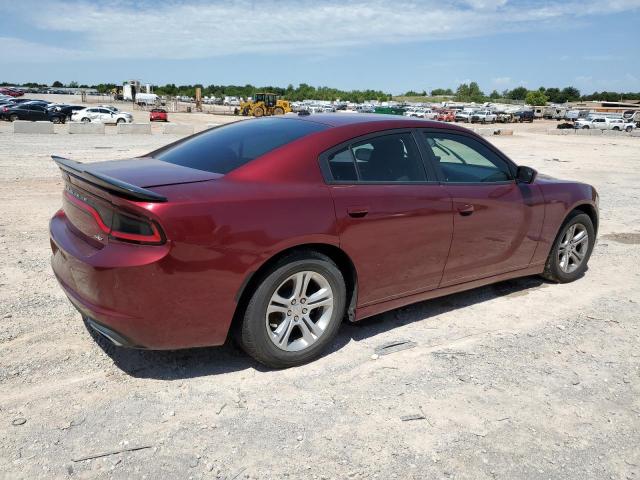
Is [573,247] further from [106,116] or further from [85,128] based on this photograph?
[106,116]

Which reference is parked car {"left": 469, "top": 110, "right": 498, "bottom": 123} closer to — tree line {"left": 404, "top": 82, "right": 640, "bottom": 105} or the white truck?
the white truck

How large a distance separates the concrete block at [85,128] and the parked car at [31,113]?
15.8m

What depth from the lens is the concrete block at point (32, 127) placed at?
74.9ft

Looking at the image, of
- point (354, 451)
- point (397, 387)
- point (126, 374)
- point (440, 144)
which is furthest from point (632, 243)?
point (126, 374)

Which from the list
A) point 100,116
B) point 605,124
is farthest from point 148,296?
point 605,124

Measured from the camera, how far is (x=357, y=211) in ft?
11.6

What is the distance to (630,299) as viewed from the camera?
5.15 metres

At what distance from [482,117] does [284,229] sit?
204 ft

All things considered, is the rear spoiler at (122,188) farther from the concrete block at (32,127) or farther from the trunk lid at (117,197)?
the concrete block at (32,127)

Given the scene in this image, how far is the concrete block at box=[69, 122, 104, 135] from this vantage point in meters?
23.7

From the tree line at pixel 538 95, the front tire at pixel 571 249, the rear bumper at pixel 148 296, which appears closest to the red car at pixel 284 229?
the rear bumper at pixel 148 296

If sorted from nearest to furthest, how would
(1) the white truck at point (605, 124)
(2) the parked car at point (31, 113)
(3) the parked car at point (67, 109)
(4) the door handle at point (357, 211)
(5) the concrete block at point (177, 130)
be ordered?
(4) the door handle at point (357, 211)
(5) the concrete block at point (177, 130)
(2) the parked car at point (31, 113)
(3) the parked car at point (67, 109)
(1) the white truck at point (605, 124)

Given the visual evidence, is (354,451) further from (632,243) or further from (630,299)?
(632,243)

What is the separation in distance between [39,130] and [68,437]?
23687 mm
